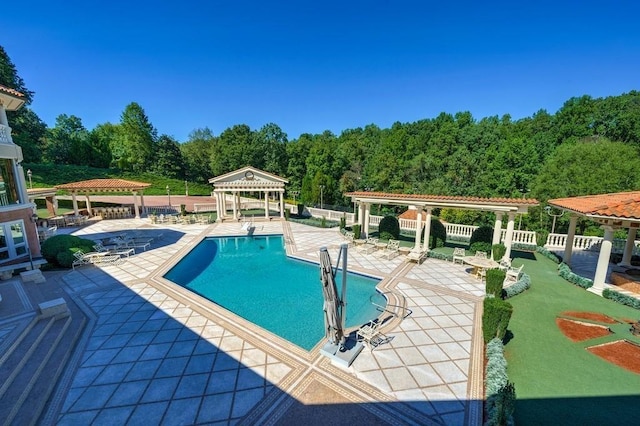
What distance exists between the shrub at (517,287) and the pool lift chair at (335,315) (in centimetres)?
658

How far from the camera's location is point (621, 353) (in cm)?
664

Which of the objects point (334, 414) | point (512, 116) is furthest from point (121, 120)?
point (512, 116)

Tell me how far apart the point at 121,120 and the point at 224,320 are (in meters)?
56.9

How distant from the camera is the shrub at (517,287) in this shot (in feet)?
32.1

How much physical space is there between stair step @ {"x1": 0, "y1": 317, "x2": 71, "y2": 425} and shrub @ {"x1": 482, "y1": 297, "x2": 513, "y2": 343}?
9318mm

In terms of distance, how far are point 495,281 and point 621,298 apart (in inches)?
203

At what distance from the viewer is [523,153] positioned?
25984 mm

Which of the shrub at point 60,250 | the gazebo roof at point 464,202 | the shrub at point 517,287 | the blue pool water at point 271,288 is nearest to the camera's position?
the blue pool water at point 271,288

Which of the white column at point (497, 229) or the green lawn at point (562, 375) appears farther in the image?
the white column at point (497, 229)

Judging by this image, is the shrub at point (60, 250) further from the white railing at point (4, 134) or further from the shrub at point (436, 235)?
the shrub at point (436, 235)

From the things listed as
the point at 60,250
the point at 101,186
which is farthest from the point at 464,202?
the point at 101,186

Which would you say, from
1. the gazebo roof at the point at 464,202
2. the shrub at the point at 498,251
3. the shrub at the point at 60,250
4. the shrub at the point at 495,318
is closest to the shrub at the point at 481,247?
the shrub at the point at 498,251

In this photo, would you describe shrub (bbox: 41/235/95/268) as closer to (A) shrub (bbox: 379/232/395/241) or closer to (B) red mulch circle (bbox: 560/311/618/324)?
(A) shrub (bbox: 379/232/395/241)

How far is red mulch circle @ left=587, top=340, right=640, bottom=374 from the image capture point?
6.23 m
